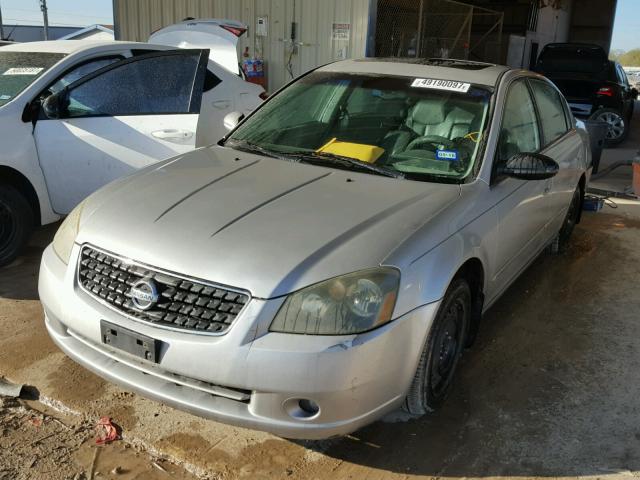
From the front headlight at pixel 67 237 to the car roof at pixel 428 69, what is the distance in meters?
2.02

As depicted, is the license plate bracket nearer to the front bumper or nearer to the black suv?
the front bumper

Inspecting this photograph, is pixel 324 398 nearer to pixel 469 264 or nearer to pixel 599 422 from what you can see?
pixel 469 264

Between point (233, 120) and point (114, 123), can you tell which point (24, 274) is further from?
point (233, 120)

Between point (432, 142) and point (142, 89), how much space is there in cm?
255

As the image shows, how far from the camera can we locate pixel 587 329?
411 centimetres

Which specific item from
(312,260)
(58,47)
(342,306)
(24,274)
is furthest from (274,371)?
(58,47)

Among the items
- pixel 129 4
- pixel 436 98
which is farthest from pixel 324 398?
pixel 129 4

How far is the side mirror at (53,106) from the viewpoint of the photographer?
4617 mm

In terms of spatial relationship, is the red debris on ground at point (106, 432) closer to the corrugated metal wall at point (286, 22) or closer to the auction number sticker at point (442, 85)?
the auction number sticker at point (442, 85)

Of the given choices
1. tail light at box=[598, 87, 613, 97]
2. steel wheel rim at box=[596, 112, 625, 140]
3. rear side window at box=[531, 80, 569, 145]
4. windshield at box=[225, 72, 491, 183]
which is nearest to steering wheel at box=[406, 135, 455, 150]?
windshield at box=[225, 72, 491, 183]

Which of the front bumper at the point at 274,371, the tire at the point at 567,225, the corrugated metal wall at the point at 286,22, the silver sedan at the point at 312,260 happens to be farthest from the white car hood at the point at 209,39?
the front bumper at the point at 274,371

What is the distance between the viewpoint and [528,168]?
3.37m

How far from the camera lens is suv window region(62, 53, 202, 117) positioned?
4797mm

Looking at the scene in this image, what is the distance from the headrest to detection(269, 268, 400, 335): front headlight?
1553 mm
